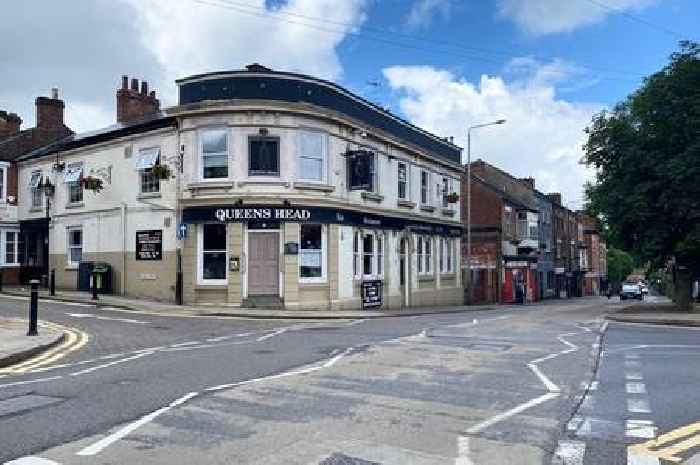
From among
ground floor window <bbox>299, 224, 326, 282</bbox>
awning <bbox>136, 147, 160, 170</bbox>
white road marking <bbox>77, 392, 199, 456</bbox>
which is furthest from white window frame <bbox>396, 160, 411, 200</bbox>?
white road marking <bbox>77, 392, 199, 456</bbox>

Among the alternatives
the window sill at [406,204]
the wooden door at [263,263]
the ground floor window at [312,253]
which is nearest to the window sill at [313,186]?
the ground floor window at [312,253]

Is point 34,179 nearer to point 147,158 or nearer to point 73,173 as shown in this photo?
point 73,173

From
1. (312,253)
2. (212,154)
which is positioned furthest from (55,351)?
(312,253)

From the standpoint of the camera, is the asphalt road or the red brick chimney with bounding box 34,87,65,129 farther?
the red brick chimney with bounding box 34,87,65,129

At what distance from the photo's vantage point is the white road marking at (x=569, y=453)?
5.85m

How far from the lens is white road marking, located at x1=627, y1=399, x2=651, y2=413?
7912 mm

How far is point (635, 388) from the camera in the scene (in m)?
9.38

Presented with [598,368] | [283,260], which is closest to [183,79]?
[283,260]

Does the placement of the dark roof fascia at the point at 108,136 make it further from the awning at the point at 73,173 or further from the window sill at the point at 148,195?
the window sill at the point at 148,195

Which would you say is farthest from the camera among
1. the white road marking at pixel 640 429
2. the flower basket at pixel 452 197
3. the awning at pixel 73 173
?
the flower basket at pixel 452 197

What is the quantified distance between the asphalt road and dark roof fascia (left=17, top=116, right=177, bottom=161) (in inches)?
523

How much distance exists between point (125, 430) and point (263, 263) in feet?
60.7

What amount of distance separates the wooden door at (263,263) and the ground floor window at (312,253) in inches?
39.4

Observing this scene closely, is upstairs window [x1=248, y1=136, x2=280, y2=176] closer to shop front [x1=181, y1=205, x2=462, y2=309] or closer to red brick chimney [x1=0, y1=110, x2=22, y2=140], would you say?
shop front [x1=181, y1=205, x2=462, y2=309]
